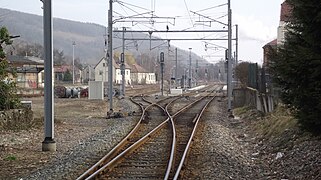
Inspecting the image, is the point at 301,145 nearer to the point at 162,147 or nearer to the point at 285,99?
the point at 285,99

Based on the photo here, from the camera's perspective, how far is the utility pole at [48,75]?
46.4 feet

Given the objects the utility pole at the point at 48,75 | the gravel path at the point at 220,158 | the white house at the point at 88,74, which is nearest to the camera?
the gravel path at the point at 220,158

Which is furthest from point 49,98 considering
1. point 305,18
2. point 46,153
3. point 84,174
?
point 305,18

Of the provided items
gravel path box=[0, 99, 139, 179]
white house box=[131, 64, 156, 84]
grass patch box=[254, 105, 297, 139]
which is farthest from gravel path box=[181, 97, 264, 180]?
white house box=[131, 64, 156, 84]

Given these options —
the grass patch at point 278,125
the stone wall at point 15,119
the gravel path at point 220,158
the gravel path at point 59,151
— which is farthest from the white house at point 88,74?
the gravel path at point 220,158

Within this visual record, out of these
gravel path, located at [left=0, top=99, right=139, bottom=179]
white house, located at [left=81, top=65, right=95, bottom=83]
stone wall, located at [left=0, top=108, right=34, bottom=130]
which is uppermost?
white house, located at [left=81, top=65, right=95, bottom=83]

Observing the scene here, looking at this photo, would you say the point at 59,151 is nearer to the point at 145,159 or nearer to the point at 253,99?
the point at 145,159

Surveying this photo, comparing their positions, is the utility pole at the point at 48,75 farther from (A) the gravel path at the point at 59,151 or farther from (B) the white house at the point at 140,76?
(B) the white house at the point at 140,76

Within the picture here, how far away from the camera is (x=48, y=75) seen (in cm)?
1427

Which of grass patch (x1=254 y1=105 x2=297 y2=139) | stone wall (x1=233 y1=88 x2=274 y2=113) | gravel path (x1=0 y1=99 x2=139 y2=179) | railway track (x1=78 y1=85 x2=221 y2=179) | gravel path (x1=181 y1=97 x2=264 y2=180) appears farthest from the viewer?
stone wall (x1=233 y1=88 x2=274 y2=113)

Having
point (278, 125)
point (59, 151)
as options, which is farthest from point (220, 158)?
point (59, 151)

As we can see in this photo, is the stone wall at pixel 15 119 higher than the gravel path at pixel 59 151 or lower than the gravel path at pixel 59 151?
higher

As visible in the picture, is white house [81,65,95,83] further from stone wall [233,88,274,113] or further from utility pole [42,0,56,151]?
utility pole [42,0,56,151]

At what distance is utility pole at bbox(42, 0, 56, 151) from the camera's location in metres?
14.1
